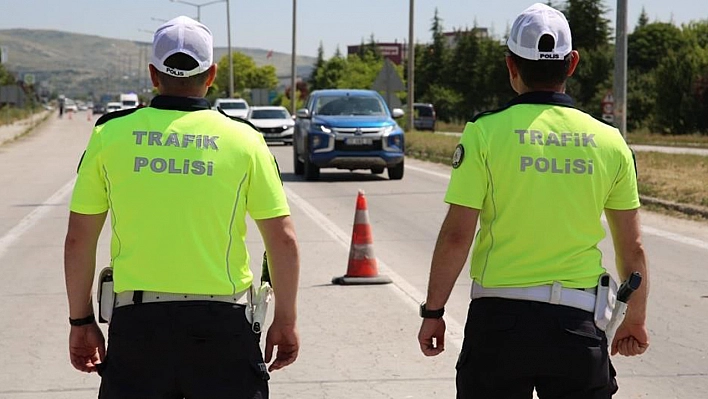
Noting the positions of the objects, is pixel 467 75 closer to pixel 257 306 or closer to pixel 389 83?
pixel 389 83

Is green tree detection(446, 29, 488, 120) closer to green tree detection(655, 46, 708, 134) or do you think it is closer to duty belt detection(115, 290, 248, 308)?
green tree detection(655, 46, 708, 134)

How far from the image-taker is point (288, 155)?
36094mm

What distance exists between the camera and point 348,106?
24734 mm

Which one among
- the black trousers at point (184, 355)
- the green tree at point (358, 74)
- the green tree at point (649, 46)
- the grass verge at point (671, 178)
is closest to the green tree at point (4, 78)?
the green tree at point (358, 74)

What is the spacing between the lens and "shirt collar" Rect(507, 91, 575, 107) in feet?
12.4

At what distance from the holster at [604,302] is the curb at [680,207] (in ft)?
44.0

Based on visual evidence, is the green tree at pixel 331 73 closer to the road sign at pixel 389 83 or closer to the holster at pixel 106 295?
the road sign at pixel 389 83

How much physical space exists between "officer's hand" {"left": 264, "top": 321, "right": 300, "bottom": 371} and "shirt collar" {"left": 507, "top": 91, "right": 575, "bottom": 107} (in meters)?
1.02

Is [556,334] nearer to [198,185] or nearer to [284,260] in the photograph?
[284,260]

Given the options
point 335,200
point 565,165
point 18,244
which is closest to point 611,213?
point 565,165

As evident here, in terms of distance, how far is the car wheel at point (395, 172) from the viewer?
24297 mm

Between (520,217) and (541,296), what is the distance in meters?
0.25

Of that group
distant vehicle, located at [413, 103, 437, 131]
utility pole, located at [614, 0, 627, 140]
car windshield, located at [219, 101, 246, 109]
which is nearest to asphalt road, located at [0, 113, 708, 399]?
utility pole, located at [614, 0, 627, 140]

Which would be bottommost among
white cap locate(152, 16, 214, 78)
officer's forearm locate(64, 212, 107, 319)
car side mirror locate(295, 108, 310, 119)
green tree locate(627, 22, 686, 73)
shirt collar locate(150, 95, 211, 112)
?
officer's forearm locate(64, 212, 107, 319)
